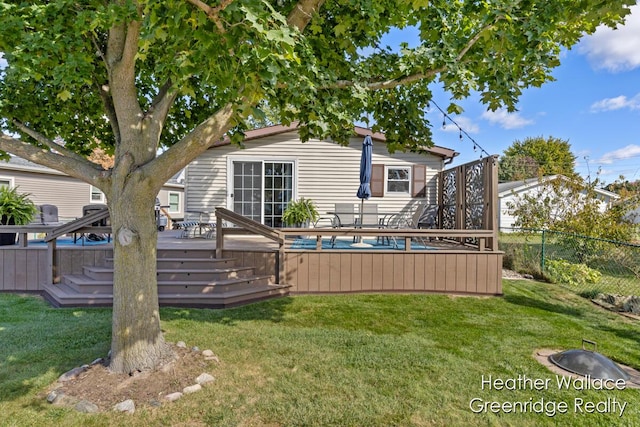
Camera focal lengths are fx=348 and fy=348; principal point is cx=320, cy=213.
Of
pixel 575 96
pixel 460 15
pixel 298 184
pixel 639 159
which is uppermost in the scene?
pixel 575 96

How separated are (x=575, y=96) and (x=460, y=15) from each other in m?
26.1

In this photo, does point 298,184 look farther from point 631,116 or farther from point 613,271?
point 631,116

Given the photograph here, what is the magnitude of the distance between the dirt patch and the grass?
15cm

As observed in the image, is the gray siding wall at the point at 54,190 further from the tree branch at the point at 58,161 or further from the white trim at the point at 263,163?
the tree branch at the point at 58,161

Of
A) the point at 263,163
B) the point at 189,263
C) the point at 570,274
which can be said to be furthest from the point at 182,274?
the point at 570,274

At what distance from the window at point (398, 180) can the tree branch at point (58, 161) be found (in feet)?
24.8

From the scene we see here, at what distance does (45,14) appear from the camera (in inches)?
105

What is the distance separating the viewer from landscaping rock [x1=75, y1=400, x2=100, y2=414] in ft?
8.42

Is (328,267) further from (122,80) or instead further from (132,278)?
(122,80)

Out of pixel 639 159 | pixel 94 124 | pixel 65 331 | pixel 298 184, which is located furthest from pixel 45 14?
pixel 639 159

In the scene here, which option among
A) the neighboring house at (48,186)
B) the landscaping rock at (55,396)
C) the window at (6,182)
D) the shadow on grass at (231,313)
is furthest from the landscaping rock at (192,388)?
the window at (6,182)

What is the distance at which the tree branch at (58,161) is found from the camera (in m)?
3.08

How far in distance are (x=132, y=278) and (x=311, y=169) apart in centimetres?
692

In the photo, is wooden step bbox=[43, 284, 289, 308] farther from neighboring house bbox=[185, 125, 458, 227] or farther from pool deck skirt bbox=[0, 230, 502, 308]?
neighboring house bbox=[185, 125, 458, 227]
